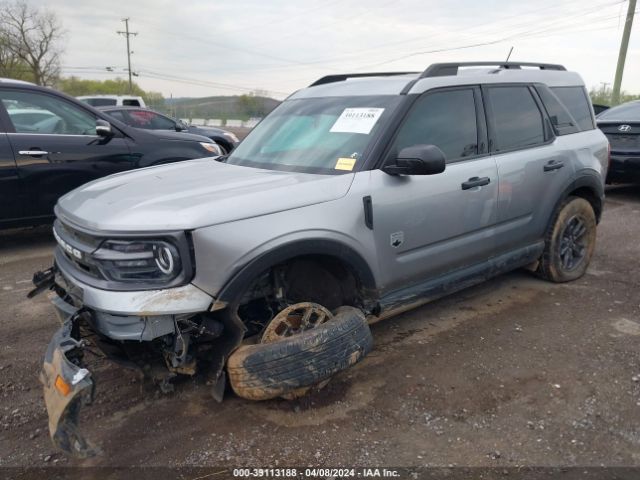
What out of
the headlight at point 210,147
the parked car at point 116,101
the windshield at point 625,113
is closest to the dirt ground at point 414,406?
the headlight at point 210,147

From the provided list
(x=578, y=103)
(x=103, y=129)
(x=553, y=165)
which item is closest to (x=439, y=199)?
(x=553, y=165)

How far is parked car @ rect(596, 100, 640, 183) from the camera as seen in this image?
26.1 ft

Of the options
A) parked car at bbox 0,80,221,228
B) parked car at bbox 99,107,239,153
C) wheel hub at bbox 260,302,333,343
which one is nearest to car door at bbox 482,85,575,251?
wheel hub at bbox 260,302,333,343

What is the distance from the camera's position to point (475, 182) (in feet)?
11.7

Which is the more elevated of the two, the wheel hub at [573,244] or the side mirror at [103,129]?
the side mirror at [103,129]

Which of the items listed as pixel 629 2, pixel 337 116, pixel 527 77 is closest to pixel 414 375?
pixel 337 116

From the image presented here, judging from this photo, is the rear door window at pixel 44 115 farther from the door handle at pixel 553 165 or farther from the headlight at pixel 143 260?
the door handle at pixel 553 165

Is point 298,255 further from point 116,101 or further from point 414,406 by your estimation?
point 116,101

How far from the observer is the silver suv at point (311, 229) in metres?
2.41

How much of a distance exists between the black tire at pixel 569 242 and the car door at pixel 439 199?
0.96 meters

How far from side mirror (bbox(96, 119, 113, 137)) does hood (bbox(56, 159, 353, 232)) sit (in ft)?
8.35

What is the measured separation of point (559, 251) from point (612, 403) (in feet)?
6.23

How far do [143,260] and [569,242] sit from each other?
3.84 m

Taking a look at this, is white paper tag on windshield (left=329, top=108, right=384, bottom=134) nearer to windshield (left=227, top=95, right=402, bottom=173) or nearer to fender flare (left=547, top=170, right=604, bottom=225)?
windshield (left=227, top=95, right=402, bottom=173)
